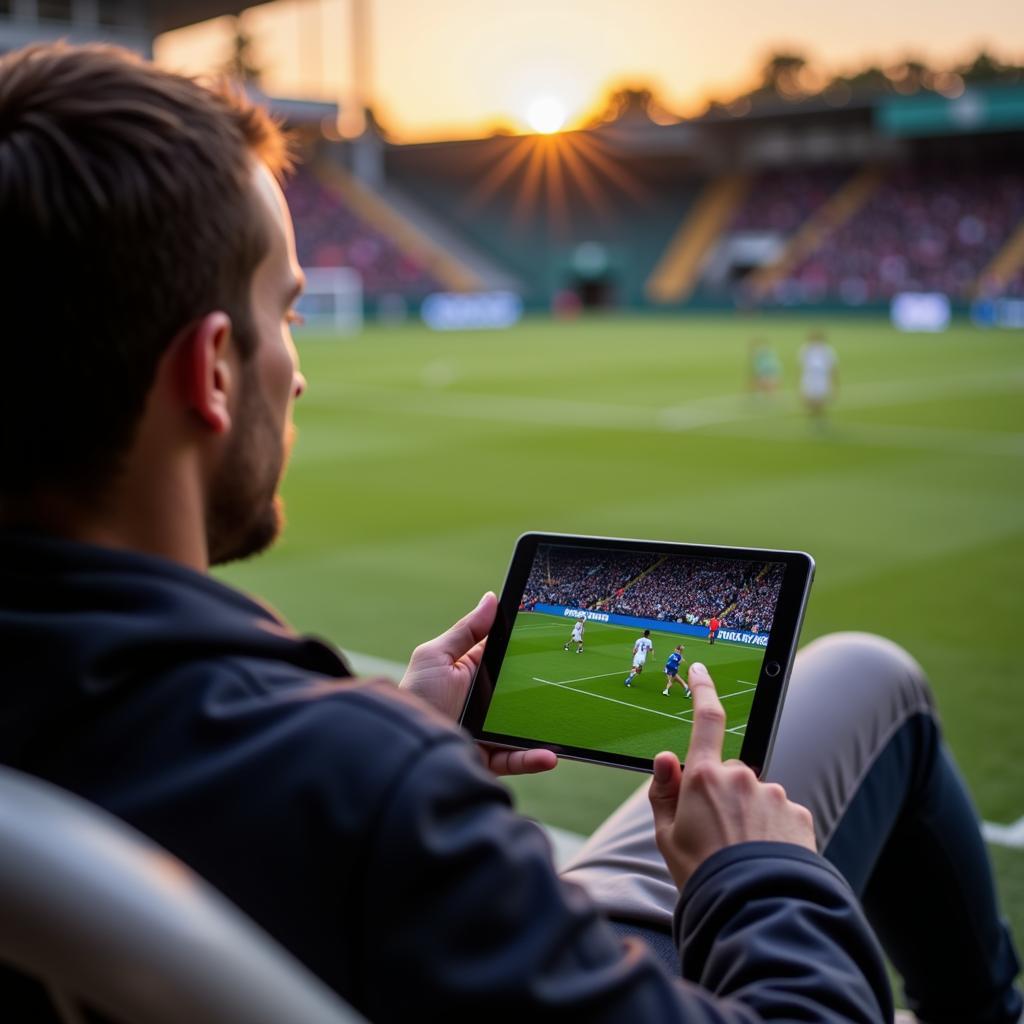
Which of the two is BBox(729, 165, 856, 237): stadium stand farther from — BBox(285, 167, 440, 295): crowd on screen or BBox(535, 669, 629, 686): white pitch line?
BBox(535, 669, 629, 686): white pitch line

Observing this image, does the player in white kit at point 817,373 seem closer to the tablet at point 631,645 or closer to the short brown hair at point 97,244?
the tablet at point 631,645

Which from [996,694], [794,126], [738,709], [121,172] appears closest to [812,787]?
[738,709]

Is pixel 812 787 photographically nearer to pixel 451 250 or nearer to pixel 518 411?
pixel 518 411

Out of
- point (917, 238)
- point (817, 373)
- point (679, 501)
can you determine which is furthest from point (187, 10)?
point (679, 501)

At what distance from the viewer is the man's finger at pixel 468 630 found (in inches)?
74.5

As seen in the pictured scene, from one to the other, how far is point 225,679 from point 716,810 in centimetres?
60

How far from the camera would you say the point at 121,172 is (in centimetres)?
113

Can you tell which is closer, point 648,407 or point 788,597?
point 788,597

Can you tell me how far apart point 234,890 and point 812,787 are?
146 centimetres

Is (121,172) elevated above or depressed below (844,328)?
above

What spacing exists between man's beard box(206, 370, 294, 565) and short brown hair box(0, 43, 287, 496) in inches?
4.3

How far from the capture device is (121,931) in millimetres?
670

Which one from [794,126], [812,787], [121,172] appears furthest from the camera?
[794,126]

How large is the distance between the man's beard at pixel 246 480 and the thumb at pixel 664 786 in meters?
0.53
